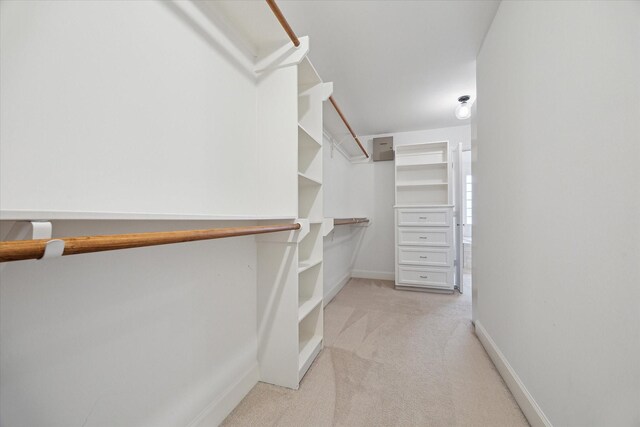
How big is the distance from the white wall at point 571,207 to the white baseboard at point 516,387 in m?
0.01

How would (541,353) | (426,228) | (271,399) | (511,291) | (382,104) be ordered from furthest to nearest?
(426,228) < (382,104) < (511,291) < (271,399) < (541,353)

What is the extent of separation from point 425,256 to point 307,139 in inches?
93.0

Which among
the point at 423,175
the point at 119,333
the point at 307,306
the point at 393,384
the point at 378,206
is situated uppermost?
the point at 423,175

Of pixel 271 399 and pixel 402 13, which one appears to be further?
pixel 402 13

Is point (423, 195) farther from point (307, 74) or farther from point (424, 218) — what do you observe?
point (307, 74)

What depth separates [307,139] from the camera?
158 centimetres

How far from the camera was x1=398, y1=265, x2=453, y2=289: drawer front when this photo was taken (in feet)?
9.95

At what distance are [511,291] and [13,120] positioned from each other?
202 cm

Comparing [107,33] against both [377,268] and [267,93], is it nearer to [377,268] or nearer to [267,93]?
[267,93]

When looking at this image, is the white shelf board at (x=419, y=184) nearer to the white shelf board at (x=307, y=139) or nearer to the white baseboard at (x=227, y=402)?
the white shelf board at (x=307, y=139)

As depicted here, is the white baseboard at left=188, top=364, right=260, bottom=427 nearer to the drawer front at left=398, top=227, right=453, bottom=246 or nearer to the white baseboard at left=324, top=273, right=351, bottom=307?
the white baseboard at left=324, top=273, right=351, bottom=307

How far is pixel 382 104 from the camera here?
2.86 m

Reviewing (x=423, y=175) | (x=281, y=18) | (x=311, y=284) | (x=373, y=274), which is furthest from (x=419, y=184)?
(x=281, y=18)

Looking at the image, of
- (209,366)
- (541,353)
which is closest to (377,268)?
(541,353)
